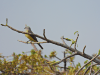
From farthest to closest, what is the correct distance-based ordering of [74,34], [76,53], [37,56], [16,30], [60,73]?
[37,56], [60,73], [74,34], [76,53], [16,30]

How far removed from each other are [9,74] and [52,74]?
4632 mm

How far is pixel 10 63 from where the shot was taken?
980 cm

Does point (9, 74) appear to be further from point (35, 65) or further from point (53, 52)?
point (53, 52)

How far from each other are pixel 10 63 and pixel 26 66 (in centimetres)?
132

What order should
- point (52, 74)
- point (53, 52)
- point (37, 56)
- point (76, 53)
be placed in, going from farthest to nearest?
point (37, 56) < point (53, 52) < point (52, 74) < point (76, 53)

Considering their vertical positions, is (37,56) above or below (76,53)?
below

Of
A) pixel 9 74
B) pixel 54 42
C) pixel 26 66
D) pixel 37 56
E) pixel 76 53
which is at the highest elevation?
pixel 54 42

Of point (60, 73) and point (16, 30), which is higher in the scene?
point (16, 30)

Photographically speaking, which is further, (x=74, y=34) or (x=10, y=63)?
(x=10, y=63)

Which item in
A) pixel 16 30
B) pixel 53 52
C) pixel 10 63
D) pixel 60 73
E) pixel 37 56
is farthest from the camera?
pixel 10 63

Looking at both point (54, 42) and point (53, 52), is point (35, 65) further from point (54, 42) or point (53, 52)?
point (54, 42)

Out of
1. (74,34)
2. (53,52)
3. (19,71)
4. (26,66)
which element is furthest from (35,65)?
(74,34)

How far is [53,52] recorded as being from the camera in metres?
8.45

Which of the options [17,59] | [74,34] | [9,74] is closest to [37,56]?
[17,59]
